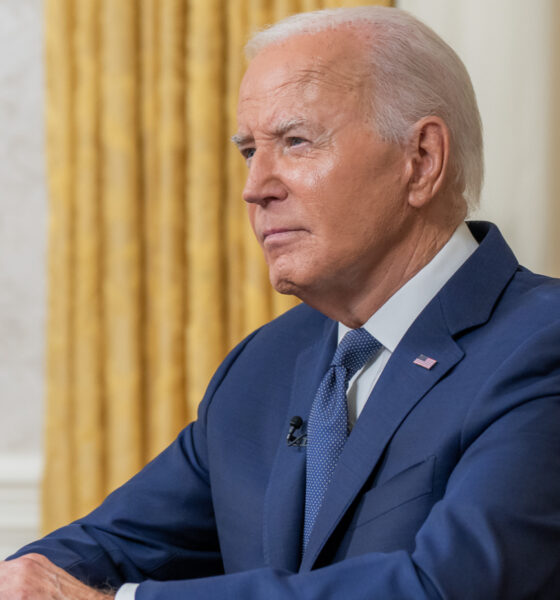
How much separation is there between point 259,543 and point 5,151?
159 cm

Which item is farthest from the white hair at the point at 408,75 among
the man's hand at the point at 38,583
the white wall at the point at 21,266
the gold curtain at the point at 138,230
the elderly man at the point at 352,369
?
the white wall at the point at 21,266

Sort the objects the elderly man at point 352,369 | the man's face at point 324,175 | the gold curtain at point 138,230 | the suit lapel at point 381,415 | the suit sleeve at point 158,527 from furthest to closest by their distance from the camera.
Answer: the gold curtain at point 138,230
the suit sleeve at point 158,527
the man's face at point 324,175
the suit lapel at point 381,415
the elderly man at point 352,369

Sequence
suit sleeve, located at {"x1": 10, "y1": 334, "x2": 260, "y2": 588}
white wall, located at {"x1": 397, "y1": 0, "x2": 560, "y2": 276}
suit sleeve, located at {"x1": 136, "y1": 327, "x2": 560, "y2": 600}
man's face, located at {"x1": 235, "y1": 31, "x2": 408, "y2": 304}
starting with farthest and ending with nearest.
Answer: white wall, located at {"x1": 397, "y1": 0, "x2": 560, "y2": 276}
suit sleeve, located at {"x1": 10, "y1": 334, "x2": 260, "y2": 588}
man's face, located at {"x1": 235, "y1": 31, "x2": 408, "y2": 304}
suit sleeve, located at {"x1": 136, "y1": 327, "x2": 560, "y2": 600}

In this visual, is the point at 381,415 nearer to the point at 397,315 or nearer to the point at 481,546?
the point at 397,315

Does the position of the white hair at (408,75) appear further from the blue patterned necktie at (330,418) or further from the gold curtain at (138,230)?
the gold curtain at (138,230)

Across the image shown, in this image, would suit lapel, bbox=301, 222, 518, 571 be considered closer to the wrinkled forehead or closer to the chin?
the chin

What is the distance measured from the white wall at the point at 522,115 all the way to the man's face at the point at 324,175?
1.80 feet

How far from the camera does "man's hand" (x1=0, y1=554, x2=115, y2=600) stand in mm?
1393

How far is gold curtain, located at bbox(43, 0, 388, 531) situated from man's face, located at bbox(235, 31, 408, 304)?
0.78 m

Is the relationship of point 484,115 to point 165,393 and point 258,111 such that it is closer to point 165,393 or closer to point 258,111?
point 258,111

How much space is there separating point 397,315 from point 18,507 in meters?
1.56

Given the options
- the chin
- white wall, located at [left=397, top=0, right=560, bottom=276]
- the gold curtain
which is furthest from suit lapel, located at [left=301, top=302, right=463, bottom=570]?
the gold curtain

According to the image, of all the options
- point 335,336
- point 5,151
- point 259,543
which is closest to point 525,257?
point 335,336

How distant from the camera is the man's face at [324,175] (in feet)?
5.17
